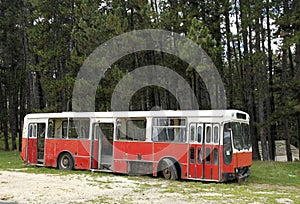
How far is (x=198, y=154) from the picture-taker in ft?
42.7

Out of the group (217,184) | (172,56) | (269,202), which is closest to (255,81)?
(172,56)

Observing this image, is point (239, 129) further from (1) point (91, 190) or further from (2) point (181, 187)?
(1) point (91, 190)

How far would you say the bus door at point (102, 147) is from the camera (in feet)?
50.6

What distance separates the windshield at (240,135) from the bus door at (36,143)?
8.52 m

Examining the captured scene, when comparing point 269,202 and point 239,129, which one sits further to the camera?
point 239,129

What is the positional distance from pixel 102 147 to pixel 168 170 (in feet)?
10.3

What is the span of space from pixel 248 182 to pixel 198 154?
7.39 feet

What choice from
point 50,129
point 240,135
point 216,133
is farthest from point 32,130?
point 240,135

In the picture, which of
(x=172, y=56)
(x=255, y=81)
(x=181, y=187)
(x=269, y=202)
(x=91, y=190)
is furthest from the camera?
(x=255, y=81)

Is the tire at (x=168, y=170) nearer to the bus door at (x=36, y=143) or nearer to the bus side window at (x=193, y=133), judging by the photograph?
the bus side window at (x=193, y=133)

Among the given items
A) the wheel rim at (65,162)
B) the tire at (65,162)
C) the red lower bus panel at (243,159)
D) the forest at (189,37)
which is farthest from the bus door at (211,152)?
the wheel rim at (65,162)

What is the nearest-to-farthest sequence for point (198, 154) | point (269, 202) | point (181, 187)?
point (269, 202)
point (181, 187)
point (198, 154)

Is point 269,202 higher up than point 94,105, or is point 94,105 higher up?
point 94,105

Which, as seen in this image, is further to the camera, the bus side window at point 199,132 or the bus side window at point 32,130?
the bus side window at point 32,130
